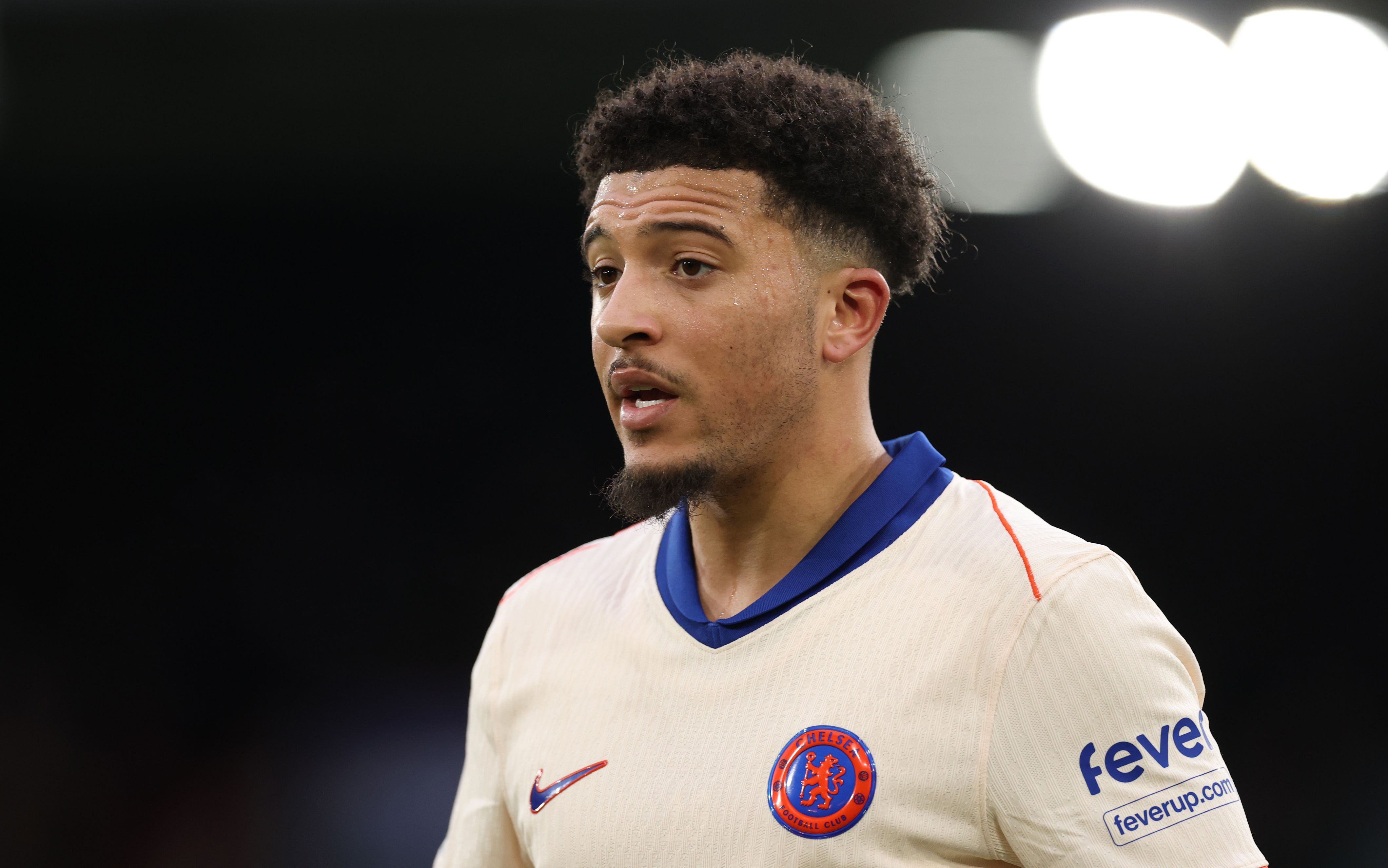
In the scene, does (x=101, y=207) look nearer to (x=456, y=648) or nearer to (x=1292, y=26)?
(x=456, y=648)

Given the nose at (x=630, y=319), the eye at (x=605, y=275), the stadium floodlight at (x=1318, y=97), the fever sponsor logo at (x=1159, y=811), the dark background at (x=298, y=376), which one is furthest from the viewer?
the dark background at (x=298, y=376)

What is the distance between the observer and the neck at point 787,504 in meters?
1.21

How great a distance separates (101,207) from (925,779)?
103 inches

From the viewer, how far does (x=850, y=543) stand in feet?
3.85

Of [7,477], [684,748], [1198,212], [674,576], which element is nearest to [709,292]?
[674,576]

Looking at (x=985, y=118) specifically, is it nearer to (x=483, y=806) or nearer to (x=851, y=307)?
(x=851, y=307)

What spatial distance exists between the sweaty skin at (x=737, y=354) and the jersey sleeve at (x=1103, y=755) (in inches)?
11.3

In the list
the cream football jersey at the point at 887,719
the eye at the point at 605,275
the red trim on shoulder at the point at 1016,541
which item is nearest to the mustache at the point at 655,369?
the eye at the point at 605,275

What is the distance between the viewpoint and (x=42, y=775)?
2.77 m

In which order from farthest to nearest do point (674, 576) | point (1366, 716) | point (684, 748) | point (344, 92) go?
1. point (344, 92)
2. point (1366, 716)
3. point (674, 576)
4. point (684, 748)

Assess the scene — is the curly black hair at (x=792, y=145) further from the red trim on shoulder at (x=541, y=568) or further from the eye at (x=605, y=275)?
the red trim on shoulder at (x=541, y=568)

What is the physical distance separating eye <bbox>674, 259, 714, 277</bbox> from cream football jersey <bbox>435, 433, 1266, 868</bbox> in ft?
0.94

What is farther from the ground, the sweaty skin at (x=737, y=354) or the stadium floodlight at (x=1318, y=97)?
the stadium floodlight at (x=1318, y=97)

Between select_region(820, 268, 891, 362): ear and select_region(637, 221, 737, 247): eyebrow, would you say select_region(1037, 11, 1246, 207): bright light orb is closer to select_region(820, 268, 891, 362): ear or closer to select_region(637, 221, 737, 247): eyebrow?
select_region(820, 268, 891, 362): ear
